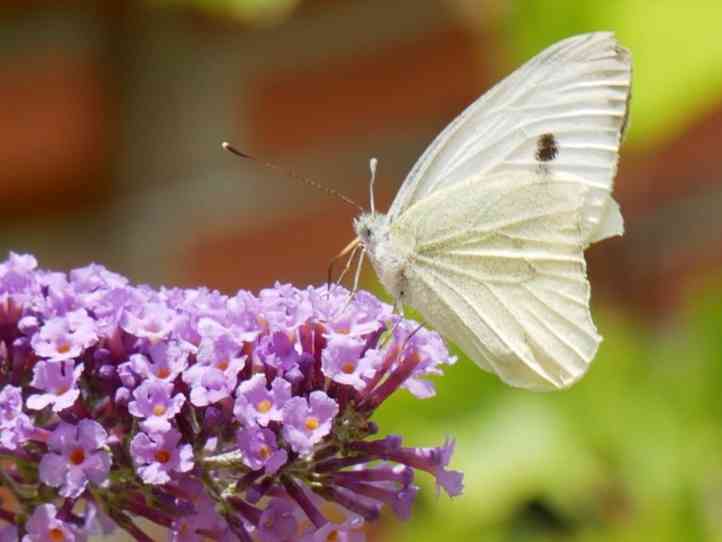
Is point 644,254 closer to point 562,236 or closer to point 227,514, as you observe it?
point 562,236

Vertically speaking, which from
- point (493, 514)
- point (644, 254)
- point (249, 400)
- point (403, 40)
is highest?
point (403, 40)

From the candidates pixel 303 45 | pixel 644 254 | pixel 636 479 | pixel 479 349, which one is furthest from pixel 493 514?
pixel 303 45

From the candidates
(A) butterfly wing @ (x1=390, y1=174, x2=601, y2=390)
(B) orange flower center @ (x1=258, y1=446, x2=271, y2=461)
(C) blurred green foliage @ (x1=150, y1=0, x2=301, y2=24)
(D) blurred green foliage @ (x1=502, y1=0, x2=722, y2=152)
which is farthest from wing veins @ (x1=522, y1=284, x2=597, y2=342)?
(C) blurred green foliage @ (x1=150, y1=0, x2=301, y2=24)

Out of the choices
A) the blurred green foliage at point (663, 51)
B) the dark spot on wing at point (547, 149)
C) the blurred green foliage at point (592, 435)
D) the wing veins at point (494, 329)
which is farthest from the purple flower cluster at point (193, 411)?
the blurred green foliage at point (592, 435)

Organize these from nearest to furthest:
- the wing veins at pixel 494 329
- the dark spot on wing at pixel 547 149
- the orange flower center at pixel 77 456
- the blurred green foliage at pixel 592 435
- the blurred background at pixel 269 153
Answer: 1. the orange flower center at pixel 77 456
2. the wing veins at pixel 494 329
3. the dark spot on wing at pixel 547 149
4. the blurred green foliage at pixel 592 435
5. the blurred background at pixel 269 153

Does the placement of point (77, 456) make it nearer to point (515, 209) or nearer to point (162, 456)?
point (162, 456)

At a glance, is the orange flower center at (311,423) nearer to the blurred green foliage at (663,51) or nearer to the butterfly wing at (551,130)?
the butterfly wing at (551,130)

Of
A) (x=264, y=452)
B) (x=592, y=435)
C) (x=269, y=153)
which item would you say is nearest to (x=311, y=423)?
(x=264, y=452)

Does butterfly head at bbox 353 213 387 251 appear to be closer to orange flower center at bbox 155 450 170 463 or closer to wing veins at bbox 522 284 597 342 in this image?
wing veins at bbox 522 284 597 342
